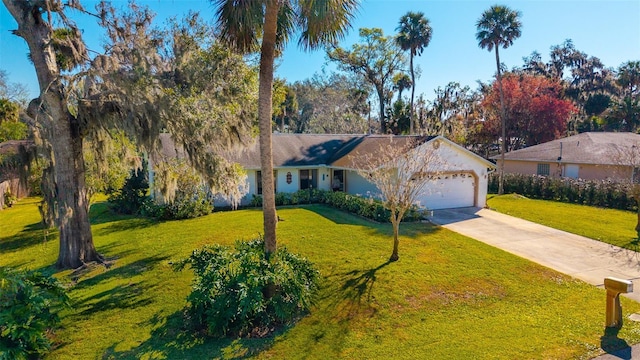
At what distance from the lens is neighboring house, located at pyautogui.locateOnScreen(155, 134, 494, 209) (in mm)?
18688

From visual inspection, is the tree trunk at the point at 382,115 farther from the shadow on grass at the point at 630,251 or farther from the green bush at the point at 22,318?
the green bush at the point at 22,318

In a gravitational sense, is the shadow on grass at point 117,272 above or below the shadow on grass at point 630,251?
above

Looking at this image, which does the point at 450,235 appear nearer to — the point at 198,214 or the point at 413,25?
the point at 198,214

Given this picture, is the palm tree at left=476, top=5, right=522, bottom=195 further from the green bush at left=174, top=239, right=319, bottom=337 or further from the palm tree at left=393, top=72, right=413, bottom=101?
the green bush at left=174, top=239, right=319, bottom=337

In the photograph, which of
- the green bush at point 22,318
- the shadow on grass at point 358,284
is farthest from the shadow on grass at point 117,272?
the shadow on grass at point 358,284

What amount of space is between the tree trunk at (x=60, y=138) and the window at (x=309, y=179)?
13239 mm

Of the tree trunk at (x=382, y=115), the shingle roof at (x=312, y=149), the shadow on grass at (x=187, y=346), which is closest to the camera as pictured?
the shadow on grass at (x=187, y=346)

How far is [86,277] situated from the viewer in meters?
10.1

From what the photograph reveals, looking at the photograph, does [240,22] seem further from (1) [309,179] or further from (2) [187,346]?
(1) [309,179]

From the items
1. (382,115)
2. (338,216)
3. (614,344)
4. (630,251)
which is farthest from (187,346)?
(382,115)

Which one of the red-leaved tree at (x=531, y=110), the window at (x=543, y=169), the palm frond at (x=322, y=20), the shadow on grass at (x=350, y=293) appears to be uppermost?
the red-leaved tree at (x=531, y=110)

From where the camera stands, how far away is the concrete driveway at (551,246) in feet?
33.8

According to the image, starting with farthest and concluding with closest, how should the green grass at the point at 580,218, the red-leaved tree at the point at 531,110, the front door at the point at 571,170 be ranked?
the red-leaved tree at the point at 531,110 → the front door at the point at 571,170 → the green grass at the point at 580,218

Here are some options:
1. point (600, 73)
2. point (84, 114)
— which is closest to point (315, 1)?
point (84, 114)
